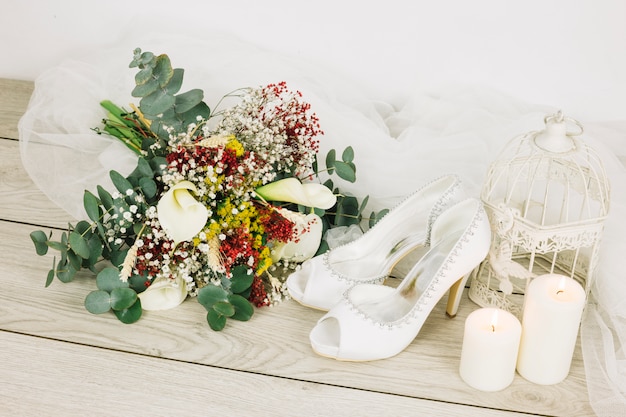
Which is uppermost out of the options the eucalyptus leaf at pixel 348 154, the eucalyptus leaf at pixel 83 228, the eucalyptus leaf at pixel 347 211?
the eucalyptus leaf at pixel 348 154

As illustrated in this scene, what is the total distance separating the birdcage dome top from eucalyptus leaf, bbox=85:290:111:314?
676 millimetres

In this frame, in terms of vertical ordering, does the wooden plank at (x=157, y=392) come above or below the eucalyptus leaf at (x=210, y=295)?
below

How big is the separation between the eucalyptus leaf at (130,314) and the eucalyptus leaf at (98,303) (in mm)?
22

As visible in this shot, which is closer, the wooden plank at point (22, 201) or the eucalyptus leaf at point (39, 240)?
the eucalyptus leaf at point (39, 240)

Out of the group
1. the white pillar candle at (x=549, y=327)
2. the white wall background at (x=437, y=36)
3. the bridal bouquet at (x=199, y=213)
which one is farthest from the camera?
the white wall background at (x=437, y=36)

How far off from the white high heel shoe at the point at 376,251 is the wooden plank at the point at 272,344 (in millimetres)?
54

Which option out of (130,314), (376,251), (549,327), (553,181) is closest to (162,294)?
(130,314)

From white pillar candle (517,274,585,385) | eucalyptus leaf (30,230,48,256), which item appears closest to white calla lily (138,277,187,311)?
eucalyptus leaf (30,230,48,256)

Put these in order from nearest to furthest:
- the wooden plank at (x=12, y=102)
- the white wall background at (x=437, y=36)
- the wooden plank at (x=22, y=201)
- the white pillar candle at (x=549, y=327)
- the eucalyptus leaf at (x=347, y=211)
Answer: the white pillar candle at (x=549, y=327)
the eucalyptus leaf at (x=347, y=211)
the wooden plank at (x=22, y=201)
the white wall background at (x=437, y=36)
the wooden plank at (x=12, y=102)

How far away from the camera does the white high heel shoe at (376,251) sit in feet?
4.01

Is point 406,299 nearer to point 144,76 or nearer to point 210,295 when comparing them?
point 210,295

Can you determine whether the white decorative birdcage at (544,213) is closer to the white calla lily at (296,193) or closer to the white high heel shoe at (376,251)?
the white high heel shoe at (376,251)

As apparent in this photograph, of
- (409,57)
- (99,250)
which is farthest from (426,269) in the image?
(409,57)

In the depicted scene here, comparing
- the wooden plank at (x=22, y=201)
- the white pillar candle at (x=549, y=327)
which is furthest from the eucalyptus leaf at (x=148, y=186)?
the white pillar candle at (x=549, y=327)
